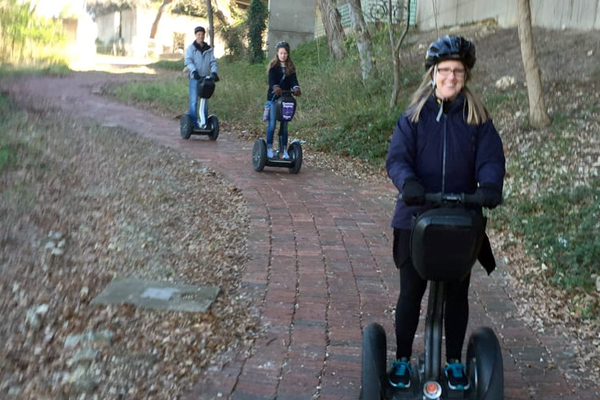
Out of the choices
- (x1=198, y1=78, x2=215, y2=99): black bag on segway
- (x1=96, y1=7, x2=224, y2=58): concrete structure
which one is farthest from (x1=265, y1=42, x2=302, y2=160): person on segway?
(x1=96, y1=7, x2=224, y2=58): concrete structure

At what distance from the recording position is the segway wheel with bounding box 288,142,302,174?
910cm

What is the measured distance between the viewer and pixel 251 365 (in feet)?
12.8

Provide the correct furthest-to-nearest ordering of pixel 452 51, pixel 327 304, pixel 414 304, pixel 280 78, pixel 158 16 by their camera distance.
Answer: pixel 158 16 → pixel 280 78 → pixel 327 304 → pixel 414 304 → pixel 452 51

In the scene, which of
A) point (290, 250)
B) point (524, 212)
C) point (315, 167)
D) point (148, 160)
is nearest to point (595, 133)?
point (524, 212)

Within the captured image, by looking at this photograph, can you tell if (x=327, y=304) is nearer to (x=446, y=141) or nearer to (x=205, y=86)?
(x=446, y=141)

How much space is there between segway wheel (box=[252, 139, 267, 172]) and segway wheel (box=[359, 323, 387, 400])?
5730mm

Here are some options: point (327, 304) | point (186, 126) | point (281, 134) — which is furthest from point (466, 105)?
point (186, 126)

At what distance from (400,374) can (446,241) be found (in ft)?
2.45

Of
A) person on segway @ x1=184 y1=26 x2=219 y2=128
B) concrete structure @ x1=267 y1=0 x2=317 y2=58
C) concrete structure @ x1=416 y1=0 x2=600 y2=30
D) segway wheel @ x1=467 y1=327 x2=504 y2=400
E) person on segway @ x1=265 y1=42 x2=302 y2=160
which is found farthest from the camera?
concrete structure @ x1=267 y1=0 x2=317 y2=58

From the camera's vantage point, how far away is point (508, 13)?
53.1 feet

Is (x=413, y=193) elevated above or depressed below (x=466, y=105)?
below

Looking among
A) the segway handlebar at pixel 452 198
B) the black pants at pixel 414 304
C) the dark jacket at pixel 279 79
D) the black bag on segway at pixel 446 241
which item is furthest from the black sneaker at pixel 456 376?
the dark jacket at pixel 279 79

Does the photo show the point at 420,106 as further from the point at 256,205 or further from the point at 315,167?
the point at 315,167

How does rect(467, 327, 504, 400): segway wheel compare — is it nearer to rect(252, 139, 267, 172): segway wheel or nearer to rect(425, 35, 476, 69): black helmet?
rect(425, 35, 476, 69): black helmet
